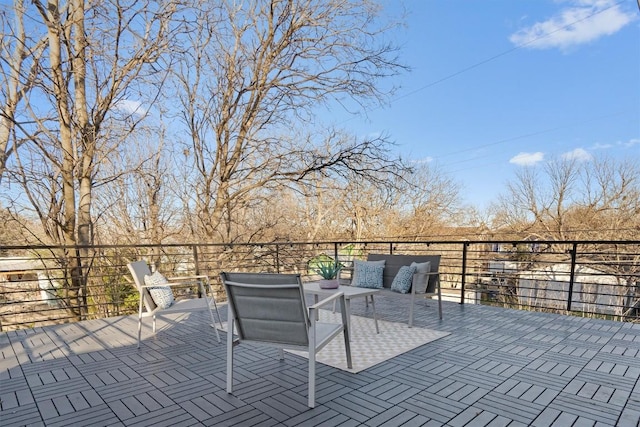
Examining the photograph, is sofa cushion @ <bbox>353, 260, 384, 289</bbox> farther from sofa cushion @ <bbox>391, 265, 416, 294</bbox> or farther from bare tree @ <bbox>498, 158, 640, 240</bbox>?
bare tree @ <bbox>498, 158, 640, 240</bbox>

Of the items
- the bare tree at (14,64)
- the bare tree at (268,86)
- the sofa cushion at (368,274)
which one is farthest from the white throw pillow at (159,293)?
the bare tree at (268,86)

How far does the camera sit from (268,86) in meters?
6.88

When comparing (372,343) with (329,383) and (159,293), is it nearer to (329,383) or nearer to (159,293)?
(329,383)

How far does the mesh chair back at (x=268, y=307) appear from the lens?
2113 mm

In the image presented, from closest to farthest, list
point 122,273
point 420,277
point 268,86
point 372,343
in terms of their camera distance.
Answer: point 372,343 < point 420,277 < point 122,273 < point 268,86

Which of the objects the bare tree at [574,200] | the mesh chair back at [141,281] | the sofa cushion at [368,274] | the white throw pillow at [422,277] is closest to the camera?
the mesh chair back at [141,281]

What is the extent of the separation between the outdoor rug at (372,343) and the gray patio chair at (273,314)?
0.58 m

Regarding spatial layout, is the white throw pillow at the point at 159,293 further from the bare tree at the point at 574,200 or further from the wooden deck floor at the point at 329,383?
the bare tree at the point at 574,200

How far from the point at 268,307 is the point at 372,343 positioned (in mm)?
1436

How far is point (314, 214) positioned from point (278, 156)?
569 cm

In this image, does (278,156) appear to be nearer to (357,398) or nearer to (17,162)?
(17,162)

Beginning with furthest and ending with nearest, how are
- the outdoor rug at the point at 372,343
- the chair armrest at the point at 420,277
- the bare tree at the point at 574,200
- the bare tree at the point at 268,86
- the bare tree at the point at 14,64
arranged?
the bare tree at the point at 574,200 → the bare tree at the point at 268,86 → the bare tree at the point at 14,64 → the chair armrest at the point at 420,277 → the outdoor rug at the point at 372,343

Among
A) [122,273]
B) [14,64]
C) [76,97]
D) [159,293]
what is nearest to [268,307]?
[159,293]

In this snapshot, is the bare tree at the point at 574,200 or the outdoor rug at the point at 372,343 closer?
the outdoor rug at the point at 372,343
